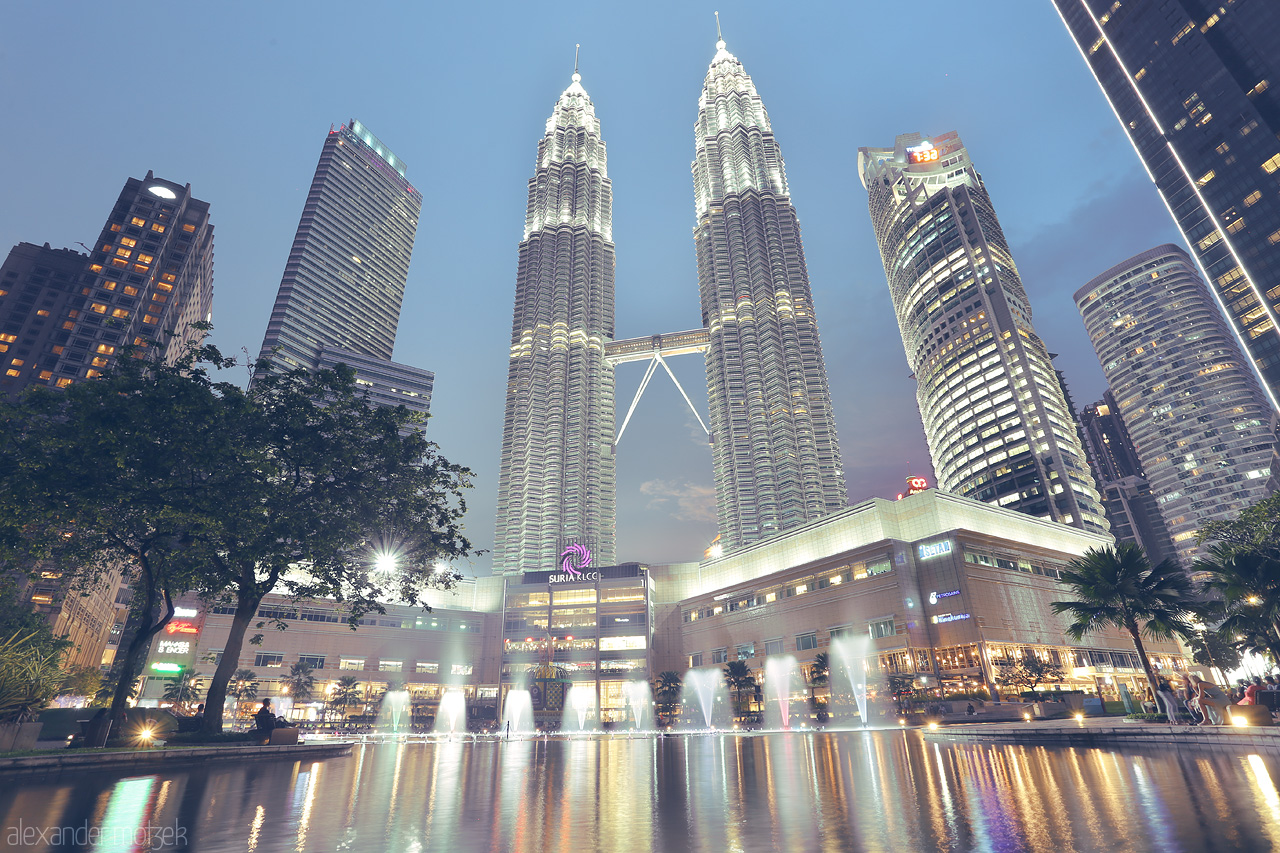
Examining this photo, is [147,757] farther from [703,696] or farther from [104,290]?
[104,290]

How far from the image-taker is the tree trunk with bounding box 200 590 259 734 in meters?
26.1

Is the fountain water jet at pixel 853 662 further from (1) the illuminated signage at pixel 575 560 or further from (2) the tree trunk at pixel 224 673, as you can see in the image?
(2) the tree trunk at pixel 224 673

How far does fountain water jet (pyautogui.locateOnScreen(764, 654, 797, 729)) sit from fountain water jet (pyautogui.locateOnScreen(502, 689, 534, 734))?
49.2 meters

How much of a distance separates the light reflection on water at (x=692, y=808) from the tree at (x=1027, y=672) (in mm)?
69283

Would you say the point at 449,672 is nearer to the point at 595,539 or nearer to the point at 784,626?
the point at 595,539

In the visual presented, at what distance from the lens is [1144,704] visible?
31.8 meters

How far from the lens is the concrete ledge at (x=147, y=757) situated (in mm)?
16766

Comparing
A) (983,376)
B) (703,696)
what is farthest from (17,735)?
(983,376)

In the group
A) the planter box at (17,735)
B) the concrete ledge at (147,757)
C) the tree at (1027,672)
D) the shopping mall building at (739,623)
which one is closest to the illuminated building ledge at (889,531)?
the shopping mall building at (739,623)

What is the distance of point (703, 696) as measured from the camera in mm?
113250

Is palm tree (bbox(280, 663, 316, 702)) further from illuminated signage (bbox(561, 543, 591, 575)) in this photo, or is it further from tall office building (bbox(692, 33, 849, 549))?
tall office building (bbox(692, 33, 849, 549))

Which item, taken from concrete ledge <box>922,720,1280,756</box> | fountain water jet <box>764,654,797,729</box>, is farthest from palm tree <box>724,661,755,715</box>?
concrete ledge <box>922,720,1280,756</box>

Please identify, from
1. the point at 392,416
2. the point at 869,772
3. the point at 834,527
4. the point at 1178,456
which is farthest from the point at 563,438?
the point at 1178,456

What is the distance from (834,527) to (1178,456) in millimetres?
171028
